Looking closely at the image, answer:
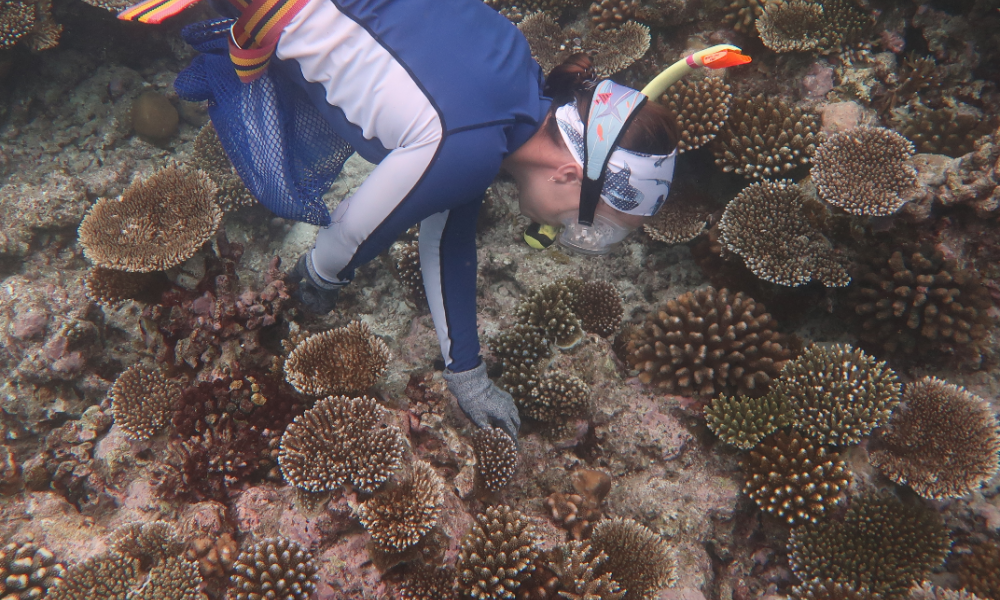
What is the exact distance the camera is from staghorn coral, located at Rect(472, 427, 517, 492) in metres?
3.26

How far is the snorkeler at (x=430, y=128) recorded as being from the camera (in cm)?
234

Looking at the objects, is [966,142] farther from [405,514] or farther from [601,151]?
[405,514]

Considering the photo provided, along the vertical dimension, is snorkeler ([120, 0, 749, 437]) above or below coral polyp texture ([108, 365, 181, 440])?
above

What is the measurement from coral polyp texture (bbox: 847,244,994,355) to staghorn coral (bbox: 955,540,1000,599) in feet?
4.37

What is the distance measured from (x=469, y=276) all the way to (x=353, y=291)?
1.61m

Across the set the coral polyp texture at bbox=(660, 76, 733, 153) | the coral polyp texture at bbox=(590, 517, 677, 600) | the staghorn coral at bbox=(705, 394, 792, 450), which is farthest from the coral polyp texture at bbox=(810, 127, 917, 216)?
the coral polyp texture at bbox=(590, 517, 677, 600)

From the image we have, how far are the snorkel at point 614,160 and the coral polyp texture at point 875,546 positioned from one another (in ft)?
8.20

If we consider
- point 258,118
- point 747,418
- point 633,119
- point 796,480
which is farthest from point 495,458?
point 258,118

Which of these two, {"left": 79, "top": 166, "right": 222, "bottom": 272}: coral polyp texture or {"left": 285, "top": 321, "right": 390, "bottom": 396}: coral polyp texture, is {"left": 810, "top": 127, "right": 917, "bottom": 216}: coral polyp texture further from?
{"left": 79, "top": 166, "right": 222, "bottom": 272}: coral polyp texture

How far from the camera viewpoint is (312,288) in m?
3.66

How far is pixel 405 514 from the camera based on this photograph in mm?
2707

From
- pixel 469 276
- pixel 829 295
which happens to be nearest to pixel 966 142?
pixel 829 295

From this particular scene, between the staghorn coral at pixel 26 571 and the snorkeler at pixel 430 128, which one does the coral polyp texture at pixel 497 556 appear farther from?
the staghorn coral at pixel 26 571

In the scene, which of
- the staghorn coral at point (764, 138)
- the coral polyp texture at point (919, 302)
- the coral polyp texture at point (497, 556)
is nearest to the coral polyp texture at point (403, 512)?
the coral polyp texture at point (497, 556)
